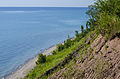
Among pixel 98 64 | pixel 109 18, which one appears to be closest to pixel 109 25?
pixel 109 18

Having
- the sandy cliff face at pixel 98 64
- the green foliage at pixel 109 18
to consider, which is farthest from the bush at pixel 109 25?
→ the sandy cliff face at pixel 98 64

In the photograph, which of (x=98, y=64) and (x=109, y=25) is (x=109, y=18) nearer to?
(x=109, y=25)

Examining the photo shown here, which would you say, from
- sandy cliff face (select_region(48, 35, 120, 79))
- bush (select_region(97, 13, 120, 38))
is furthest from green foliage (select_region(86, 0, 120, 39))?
sandy cliff face (select_region(48, 35, 120, 79))

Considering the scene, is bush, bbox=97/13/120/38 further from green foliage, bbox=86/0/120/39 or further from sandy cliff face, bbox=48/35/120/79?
sandy cliff face, bbox=48/35/120/79

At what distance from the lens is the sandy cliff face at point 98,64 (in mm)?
6125

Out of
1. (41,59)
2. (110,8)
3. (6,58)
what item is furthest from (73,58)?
(6,58)

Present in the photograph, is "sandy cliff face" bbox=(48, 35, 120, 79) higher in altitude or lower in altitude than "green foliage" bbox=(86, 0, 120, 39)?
lower

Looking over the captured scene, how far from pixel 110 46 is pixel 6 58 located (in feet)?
72.7

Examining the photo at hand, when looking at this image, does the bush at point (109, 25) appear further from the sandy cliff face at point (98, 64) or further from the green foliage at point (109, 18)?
the sandy cliff face at point (98, 64)

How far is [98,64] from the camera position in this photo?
21.8ft

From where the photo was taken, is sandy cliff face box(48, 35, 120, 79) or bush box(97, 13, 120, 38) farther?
bush box(97, 13, 120, 38)

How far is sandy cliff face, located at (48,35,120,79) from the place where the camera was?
6125 millimetres

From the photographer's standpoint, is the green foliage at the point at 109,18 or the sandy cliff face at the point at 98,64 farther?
the green foliage at the point at 109,18

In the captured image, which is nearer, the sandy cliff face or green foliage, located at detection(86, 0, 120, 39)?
the sandy cliff face
